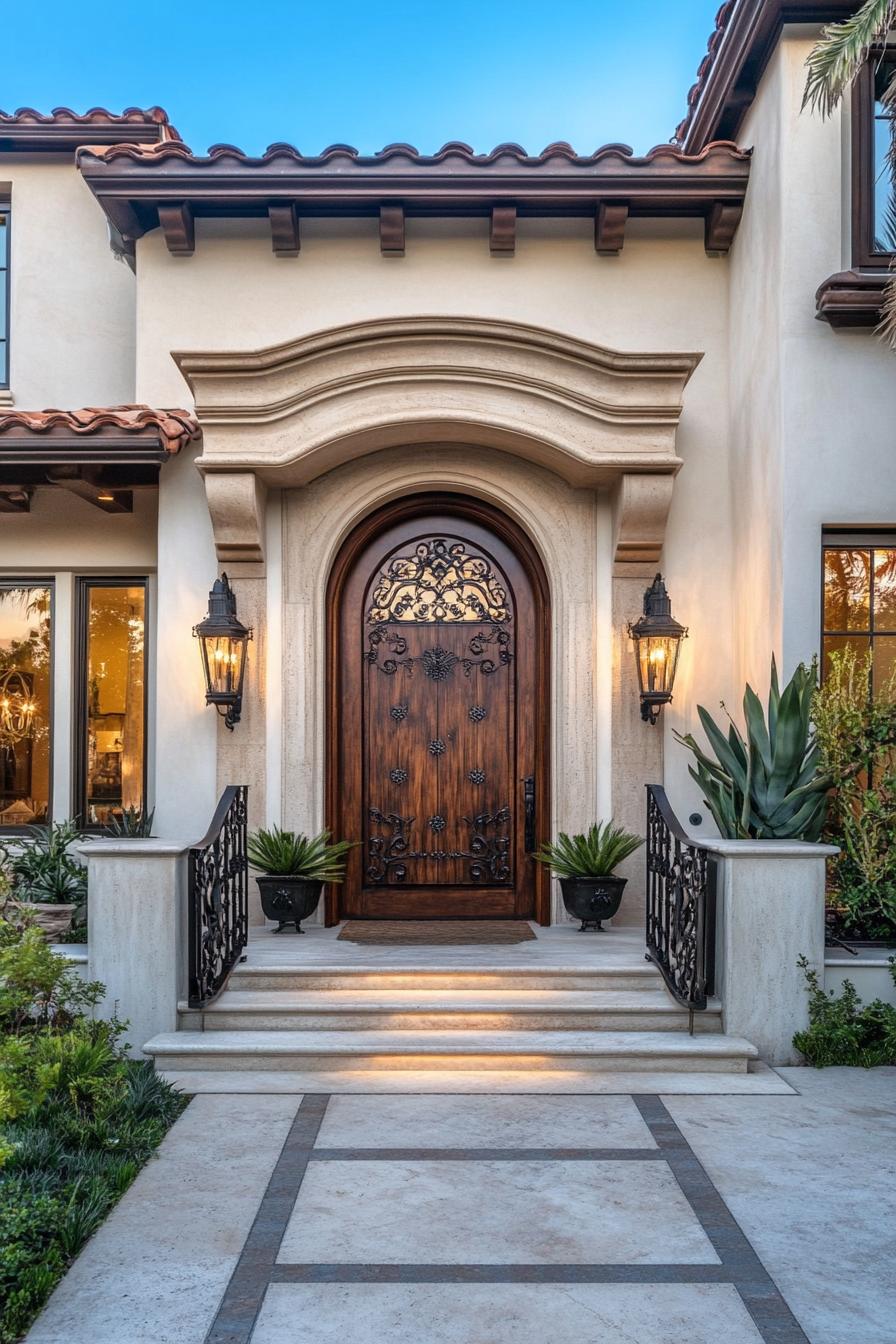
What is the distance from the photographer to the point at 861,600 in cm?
703

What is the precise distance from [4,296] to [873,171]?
6.88 metres

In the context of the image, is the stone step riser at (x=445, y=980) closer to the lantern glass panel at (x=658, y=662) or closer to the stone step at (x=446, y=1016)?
the stone step at (x=446, y=1016)

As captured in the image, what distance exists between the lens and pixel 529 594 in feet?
27.1

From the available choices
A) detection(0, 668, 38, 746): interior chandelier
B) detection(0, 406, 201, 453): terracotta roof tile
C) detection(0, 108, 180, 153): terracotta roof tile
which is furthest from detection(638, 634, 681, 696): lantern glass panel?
detection(0, 108, 180, 153): terracotta roof tile

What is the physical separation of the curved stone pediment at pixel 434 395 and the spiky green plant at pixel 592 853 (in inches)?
89.9

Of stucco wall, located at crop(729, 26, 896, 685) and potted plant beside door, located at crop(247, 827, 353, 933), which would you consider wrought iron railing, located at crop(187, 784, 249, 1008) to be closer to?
potted plant beside door, located at crop(247, 827, 353, 933)

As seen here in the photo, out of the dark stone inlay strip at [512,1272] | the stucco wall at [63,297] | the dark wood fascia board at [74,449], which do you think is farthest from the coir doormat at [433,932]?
the stucco wall at [63,297]

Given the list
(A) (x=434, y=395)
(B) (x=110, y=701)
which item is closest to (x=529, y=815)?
(A) (x=434, y=395)

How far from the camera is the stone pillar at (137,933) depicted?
599 centimetres

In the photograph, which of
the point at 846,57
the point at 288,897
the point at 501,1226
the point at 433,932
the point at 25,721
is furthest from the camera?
the point at 25,721

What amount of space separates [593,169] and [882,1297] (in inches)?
267

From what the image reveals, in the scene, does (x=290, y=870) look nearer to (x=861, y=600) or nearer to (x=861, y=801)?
(x=861, y=801)

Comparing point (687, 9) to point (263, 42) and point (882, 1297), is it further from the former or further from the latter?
point (882, 1297)

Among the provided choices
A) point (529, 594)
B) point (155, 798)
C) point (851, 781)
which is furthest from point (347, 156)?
point (851, 781)
